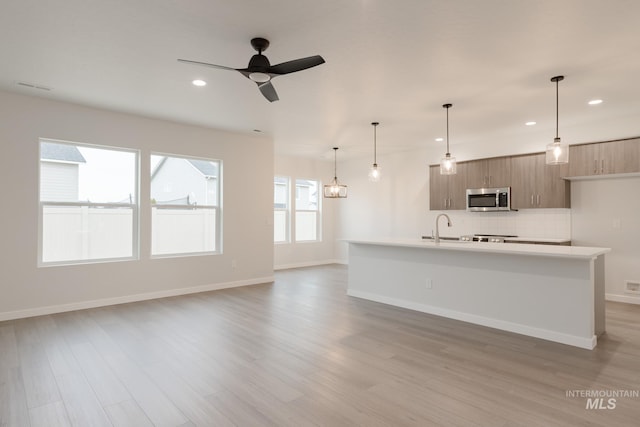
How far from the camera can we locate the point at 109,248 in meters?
5.04

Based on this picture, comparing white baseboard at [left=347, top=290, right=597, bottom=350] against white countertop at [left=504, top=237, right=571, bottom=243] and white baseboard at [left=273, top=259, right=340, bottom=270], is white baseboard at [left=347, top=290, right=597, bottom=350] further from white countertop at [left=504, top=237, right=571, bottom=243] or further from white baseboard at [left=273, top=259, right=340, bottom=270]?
white baseboard at [left=273, top=259, right=340, bottom=270]

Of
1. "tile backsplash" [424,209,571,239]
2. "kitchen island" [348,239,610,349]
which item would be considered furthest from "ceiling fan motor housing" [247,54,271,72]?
"tile backsplash" [424,209,571,239]

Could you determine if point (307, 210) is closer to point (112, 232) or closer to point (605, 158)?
point (112, 232)

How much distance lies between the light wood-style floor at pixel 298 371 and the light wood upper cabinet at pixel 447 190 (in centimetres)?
297

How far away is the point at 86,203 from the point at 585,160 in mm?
7265

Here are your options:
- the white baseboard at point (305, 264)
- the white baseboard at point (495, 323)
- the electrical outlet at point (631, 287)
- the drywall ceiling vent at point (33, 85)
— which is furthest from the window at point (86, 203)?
the electrical outlet at point (631, 287)

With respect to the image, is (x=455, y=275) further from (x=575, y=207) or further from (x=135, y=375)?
(x=135, y=375)

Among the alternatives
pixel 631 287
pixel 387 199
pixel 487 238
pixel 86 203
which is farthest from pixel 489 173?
pixel 86 203

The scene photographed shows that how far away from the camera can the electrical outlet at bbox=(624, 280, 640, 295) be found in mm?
5109

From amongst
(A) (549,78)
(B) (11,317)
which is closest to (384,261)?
(A) (549,78)

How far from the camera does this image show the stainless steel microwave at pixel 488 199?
6.08 metres

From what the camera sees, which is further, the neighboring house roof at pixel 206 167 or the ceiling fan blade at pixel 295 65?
the neighboring house roof at pixel 206 167

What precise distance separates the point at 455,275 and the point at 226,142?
14.2 ft

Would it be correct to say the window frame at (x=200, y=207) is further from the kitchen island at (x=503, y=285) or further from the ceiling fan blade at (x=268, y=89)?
the ceiling fan blade at (x=268, y=89)
